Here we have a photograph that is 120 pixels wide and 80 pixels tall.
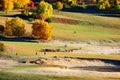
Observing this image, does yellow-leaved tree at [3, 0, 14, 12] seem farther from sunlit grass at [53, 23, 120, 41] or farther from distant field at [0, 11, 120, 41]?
sunlit grass at [53, 23, 120, 41]

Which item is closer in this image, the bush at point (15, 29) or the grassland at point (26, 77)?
the grassland at point (26, 77)

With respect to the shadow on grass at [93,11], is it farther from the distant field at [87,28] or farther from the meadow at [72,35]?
the distant field at [87,28]

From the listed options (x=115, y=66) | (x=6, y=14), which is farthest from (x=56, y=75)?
(x=6, y=14)

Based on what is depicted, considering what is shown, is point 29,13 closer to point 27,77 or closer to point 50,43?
point 50,43

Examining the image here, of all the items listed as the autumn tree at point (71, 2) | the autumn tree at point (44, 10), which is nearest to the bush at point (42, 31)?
the autumn tree at point (44, 10)

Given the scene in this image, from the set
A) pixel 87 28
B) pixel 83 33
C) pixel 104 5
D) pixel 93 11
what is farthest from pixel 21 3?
pixel 83 33

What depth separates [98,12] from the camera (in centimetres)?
15712

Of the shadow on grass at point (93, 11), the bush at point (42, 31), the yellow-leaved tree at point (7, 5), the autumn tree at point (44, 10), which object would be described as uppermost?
the yellow-leaved tree at point (7, 5)

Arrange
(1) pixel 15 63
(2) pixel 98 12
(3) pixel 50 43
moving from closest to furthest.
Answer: (1) pixel 15 63, (3) pixel 50 43, (2) pixel 98 12

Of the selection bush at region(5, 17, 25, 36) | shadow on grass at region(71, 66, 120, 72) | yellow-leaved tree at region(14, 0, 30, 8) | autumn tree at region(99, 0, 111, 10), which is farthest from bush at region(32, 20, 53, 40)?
autumn tree at region(99, 0, 111, 10)

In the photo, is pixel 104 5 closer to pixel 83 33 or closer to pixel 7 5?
pixel 83 33

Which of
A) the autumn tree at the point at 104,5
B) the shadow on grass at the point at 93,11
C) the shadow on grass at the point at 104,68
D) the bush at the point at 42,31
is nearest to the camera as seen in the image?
the shadow on grass at the point at 104,68

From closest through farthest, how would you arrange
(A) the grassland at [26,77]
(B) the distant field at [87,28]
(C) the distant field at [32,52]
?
(A) the grassland at [26,77] → (C) the distant field at [32,52] → (B) the distant field at [87,28]

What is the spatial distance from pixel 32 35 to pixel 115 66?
102 ft
